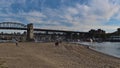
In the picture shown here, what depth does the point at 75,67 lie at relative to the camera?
17.6m

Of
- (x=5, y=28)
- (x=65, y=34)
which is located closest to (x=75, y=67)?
(x=5, y=28)

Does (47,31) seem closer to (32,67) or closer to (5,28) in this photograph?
(5,28)

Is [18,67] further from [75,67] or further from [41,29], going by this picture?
[41,29]

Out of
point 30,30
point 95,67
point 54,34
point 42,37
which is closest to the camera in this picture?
point 95,67

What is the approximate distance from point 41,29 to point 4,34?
2708 centimetres

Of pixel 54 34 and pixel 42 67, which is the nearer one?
pixel 42 67

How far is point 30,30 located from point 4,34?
40422 millimetres

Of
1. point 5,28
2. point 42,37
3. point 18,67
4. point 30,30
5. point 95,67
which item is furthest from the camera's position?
point 42,37

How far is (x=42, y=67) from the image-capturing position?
16.7 meters

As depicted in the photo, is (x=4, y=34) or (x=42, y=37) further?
(x=42, y=37)

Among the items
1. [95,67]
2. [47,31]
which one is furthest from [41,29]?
[95,67]

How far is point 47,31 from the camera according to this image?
16862cm

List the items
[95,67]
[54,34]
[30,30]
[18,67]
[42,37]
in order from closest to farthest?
[18,67] < [95,67] < [30,30] < [54,34] < [42,37]

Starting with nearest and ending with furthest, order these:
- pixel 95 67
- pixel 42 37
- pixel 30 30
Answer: pixel 95 67 → pixel 30 30 → pixel 42 37
